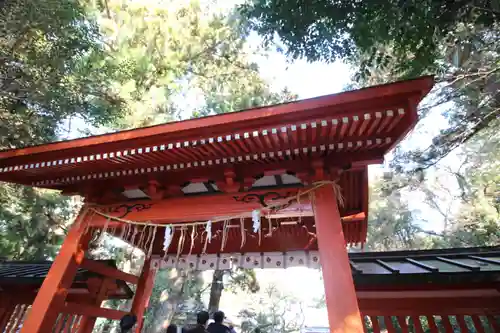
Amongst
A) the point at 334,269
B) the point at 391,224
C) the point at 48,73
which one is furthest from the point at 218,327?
the point at 391,224

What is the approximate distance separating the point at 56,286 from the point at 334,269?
322cm

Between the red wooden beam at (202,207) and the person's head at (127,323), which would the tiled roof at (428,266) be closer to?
the red wooden beam at (202,207)

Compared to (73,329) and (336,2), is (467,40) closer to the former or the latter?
(336,2)

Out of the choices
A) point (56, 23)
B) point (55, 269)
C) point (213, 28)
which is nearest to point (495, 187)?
point (213, 28)

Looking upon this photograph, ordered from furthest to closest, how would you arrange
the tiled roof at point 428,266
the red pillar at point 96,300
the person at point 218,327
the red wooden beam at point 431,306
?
the red pillar at point 96,300, the person at point 218,327, the red wooden beam at point 431,306, the tiled roof at point 428,266

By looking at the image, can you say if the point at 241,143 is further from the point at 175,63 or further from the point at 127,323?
the point at 175,63

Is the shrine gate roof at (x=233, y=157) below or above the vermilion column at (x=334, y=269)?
above

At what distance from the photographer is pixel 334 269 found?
248cm

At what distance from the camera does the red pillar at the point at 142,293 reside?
4.95 meters

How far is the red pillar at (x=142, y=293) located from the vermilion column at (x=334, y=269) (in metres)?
3.89

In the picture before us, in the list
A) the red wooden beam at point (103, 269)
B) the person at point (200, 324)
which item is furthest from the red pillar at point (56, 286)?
the person at point (200, 324)

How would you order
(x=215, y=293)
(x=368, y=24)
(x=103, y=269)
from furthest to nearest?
(x=215, y=293) → (x=103, y=269) → (x=368, y=24)

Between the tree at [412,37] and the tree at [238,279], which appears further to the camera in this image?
the tree at [238,279]

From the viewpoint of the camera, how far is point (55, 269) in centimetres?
349
